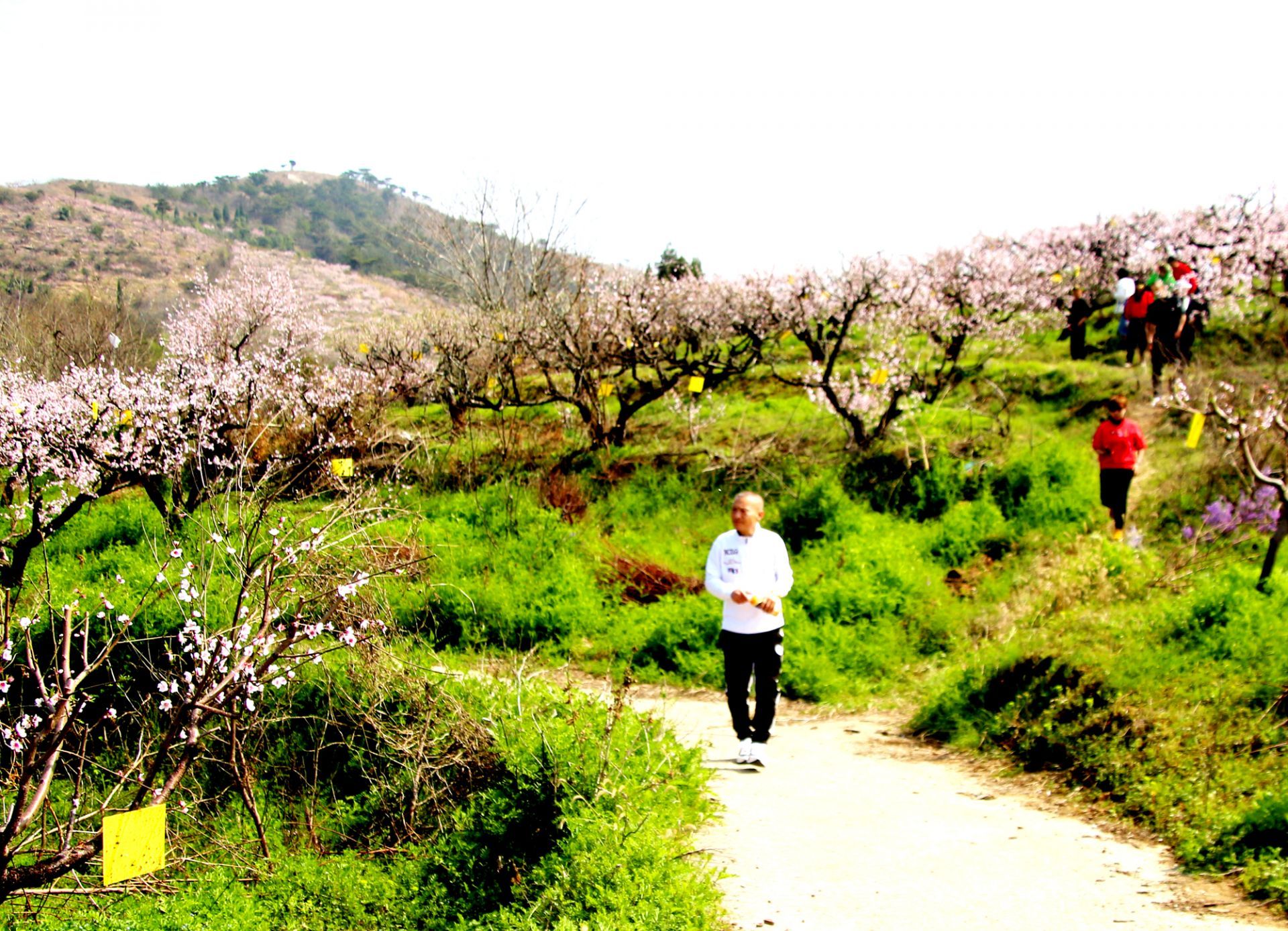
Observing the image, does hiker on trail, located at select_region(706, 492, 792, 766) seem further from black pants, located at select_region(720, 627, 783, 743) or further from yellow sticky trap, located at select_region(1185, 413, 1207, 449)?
yellow sticky trap, located at select_region(1185, 413, 1207, 449)

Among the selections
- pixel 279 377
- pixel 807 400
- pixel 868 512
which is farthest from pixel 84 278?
pixel 868 512

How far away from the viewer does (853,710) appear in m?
7.94

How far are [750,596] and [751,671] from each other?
64cm

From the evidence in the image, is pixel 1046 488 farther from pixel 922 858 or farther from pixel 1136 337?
pixel 922 858

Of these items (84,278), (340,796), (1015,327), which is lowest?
(340,796)

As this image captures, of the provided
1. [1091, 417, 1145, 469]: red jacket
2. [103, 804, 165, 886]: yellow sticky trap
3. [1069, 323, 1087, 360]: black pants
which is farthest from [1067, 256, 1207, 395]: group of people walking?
[103, 804, 165, 886]: yellow sticky trap

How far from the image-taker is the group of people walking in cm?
Answer: 1394

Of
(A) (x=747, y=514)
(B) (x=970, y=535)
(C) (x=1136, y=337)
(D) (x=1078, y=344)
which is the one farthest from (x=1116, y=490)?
(D) (x=1078, y=344)

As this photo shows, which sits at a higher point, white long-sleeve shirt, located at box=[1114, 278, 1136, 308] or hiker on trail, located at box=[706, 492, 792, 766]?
white long-sleeve shirt, located at box=[1114, 278, 1136, 308]

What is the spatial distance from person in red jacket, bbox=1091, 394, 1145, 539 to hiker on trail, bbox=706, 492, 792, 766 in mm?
5516

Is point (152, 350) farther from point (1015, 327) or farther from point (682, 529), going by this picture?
point (1015, 327)

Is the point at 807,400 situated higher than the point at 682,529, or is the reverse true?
the point at 807,400

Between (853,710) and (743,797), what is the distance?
2.65m

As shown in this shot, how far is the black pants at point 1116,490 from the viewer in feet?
32.4
